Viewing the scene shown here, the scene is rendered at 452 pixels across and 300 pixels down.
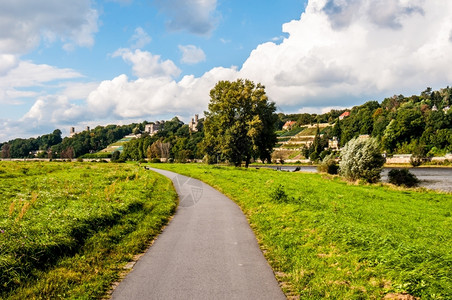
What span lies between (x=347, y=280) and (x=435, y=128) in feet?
429

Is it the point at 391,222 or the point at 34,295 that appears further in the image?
the point at 391,222

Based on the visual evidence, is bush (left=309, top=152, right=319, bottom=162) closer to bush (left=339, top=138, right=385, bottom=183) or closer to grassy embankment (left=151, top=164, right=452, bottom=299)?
bush (left=339, top=138, right=385, bottom=183)

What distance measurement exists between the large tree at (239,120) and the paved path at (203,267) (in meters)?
35.4

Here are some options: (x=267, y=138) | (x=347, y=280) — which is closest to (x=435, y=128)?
(x=267, y=138)

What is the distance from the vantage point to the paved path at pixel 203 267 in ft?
21.4

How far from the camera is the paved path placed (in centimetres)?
652

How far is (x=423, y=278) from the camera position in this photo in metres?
6.29

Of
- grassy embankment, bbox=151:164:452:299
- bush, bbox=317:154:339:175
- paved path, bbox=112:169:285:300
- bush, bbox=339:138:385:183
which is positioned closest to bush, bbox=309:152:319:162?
bush, bbox=317:154:339:175

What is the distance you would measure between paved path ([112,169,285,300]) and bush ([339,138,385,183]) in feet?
75.9

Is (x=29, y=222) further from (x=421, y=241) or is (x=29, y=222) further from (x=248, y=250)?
(x=421, y=241)

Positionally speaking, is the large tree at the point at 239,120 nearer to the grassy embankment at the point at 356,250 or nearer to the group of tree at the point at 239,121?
the group of tree at the point at 239,121

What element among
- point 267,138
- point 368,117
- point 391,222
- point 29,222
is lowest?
point 391,222

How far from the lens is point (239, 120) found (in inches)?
1948

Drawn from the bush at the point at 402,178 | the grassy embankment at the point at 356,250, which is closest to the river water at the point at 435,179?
the bush at the point at 402,178
